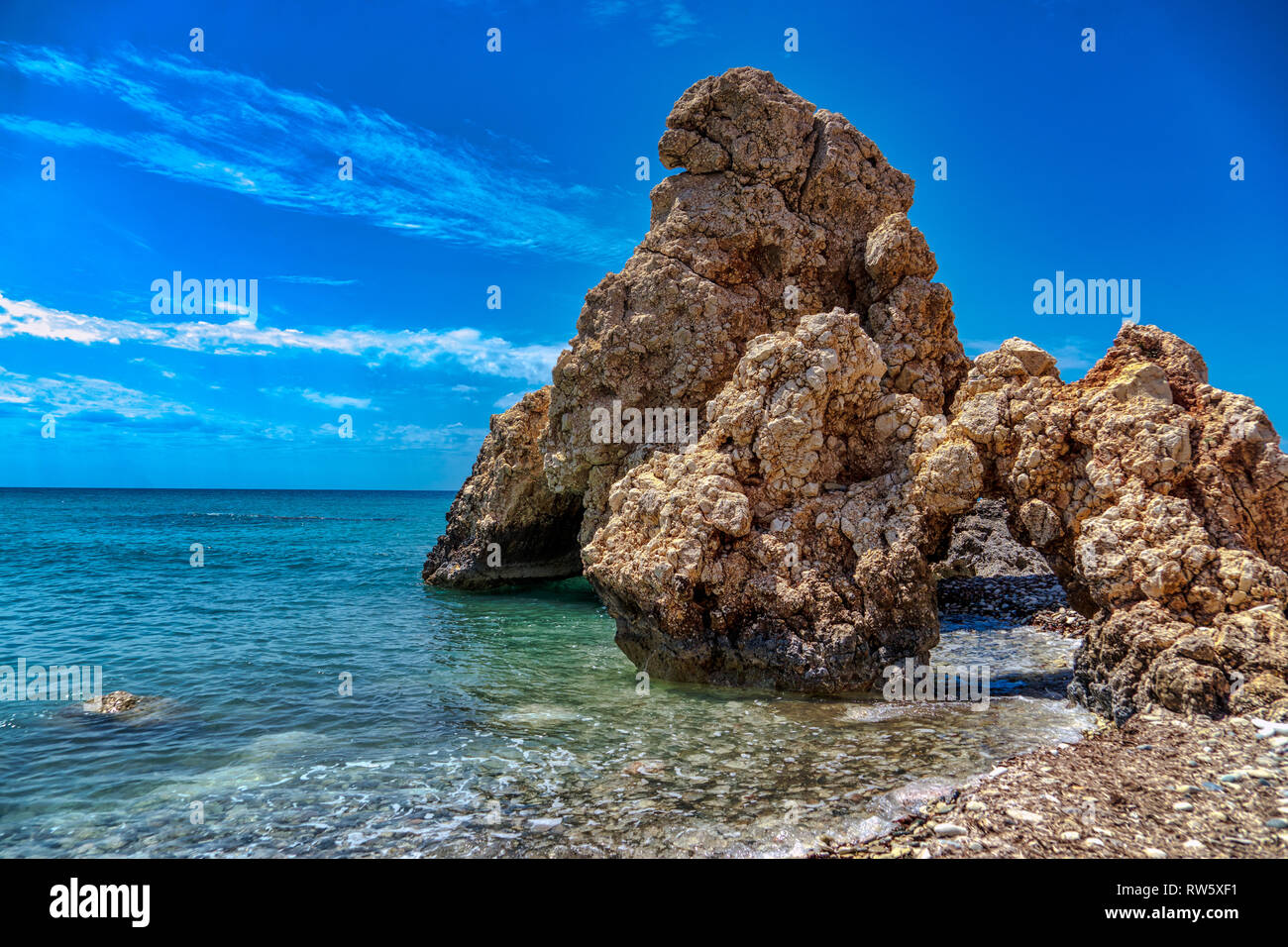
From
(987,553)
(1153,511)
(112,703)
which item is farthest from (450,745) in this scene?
(987,553)

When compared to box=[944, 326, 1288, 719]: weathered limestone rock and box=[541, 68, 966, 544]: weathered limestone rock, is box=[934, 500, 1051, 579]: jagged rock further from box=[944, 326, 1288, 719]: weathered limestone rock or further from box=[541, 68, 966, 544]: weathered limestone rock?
box=[944, 326, 1288, 719]: weathered limestone rock

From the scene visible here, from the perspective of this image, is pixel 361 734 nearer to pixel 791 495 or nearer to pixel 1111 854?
pixel 791 495

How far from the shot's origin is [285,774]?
9047mm

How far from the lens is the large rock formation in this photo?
9.34 m

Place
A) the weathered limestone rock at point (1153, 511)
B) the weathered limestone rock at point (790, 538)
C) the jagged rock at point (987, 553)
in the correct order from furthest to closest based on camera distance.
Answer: the jagged rock at point (987, 553), the weathered limestone rock at point (790, 538), the weathered limestone rock at point (1153, 511)

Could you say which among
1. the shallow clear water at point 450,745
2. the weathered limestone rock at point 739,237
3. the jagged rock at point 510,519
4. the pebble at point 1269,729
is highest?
the weathered limestone rock at point 739,237

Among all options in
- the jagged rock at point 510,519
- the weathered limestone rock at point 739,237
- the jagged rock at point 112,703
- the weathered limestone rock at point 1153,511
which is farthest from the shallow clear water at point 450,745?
the weathered limestone rock at point 739,237

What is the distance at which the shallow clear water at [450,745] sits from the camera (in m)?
7.37

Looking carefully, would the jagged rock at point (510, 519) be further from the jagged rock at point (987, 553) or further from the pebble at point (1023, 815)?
the pebble at point (1023, 815)

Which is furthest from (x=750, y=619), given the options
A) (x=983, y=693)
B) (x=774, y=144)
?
(x=774, y=144)

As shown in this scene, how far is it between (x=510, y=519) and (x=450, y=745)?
15.6 metres

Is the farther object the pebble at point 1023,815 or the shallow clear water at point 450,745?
the shallow clear water at point 450,745

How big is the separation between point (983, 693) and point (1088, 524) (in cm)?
337

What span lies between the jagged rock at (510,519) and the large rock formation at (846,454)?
393cm
